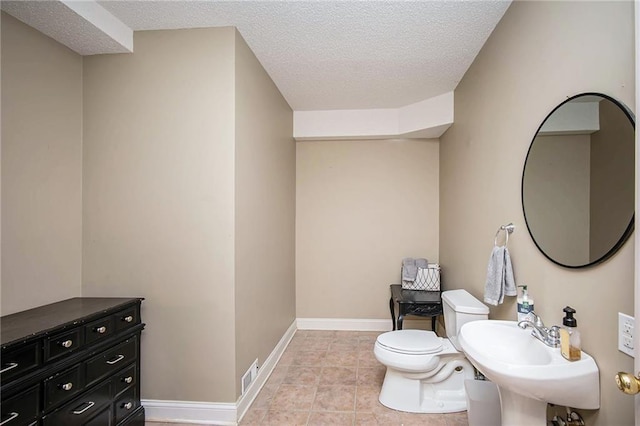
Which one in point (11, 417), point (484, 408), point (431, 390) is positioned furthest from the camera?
point (431, 390)

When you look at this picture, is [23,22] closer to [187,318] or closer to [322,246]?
[187,318]

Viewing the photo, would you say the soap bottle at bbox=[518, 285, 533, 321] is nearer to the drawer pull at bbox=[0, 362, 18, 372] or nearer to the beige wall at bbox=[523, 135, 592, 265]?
the beige wall at bbox=[523, 135, 592, 265]

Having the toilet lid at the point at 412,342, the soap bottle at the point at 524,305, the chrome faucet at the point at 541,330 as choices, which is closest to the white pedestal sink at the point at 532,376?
the chrome faucet at the point at 541,330

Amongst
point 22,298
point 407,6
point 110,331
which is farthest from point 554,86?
point 22,298

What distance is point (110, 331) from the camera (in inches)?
73.0

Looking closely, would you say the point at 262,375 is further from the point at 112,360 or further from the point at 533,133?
the point at 533,133

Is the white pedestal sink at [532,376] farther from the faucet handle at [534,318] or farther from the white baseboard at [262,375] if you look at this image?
the white baseboard at [262,375]

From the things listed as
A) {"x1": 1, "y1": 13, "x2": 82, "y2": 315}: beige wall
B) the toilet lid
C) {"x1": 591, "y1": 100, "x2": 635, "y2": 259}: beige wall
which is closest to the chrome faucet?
{"x1": 591, "y1": 100, "x2": 635, "y2": 259}: beige wall

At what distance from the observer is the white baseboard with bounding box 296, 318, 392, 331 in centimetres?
400

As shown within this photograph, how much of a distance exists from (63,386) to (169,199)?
3.66 feet

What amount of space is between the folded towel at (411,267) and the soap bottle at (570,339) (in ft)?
7.68

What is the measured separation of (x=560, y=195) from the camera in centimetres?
153

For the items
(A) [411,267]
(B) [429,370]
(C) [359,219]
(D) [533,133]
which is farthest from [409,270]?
(D) [533,133]

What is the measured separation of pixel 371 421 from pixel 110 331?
5.54 ft
